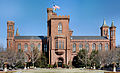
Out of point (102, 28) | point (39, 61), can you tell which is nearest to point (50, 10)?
point (39, 61)

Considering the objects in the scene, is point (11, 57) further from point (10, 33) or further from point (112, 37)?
point (112, 37)

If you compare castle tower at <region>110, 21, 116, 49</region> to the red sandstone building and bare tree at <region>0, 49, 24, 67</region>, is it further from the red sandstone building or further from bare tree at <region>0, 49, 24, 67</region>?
bare tree at <region>0, 49, 24, 67</region>

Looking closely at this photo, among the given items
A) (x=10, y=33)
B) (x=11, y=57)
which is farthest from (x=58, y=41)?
(x=10, y=33)

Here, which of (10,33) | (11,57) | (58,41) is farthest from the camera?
(10,33)

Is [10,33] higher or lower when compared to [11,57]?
higher

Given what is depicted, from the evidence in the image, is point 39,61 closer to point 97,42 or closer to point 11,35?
point 11,35

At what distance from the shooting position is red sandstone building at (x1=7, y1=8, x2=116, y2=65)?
5678cm

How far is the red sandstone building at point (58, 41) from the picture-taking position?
56.8 metres

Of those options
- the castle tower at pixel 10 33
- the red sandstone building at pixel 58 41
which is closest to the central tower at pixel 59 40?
the red sandstone building at pixel 58 41

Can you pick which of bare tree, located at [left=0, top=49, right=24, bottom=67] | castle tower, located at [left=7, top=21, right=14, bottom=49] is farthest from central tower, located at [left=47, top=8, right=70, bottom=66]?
castle tower, located at [left=7, top=21, right=14, bottom=49]

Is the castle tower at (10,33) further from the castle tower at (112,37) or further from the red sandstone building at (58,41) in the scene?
the castle tower at (112,37)

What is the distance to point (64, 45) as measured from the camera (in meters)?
57.1

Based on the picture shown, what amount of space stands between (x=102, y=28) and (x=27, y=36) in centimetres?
3839

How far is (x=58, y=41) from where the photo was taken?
185 ft
